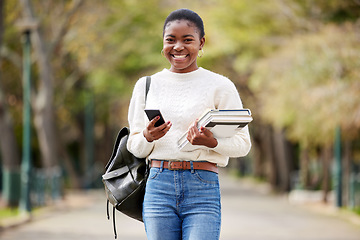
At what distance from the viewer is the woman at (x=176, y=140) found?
4.10 metres

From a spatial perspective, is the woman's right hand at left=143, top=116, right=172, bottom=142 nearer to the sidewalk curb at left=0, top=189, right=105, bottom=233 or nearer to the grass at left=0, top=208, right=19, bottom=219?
the sidewalk curb at left=0, top=189, right=105, bottom=233

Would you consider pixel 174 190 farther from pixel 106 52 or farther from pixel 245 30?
pixel 106 52

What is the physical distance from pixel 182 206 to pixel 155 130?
0.43m

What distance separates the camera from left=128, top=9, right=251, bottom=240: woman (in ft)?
13.5

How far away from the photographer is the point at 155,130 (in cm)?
401

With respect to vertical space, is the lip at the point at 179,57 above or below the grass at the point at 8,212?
above

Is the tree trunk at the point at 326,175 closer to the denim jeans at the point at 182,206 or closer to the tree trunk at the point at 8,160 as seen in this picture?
the tree trunk at the point at 8,160

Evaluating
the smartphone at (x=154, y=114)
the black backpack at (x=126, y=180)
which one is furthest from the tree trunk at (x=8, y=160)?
the smartphone at (x=154, y=114)

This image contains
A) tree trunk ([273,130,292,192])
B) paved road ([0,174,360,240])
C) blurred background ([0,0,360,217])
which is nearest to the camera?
paved road ([0,174,360,240])

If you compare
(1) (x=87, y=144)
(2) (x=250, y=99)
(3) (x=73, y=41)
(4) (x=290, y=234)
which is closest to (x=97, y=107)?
(1) (x=87, y=144)

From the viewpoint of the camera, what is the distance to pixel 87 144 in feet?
125

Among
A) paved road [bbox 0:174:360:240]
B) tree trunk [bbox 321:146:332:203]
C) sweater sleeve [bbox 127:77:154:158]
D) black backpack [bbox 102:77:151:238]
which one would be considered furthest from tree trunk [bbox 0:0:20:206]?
sweater sleeve [bbox 127:77:154:158]

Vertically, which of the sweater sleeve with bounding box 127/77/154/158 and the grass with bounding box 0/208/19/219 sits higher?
the sweater sleeve with bounding box 127/77/154/158

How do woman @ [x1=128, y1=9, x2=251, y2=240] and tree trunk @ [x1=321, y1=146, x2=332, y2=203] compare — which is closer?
woman @ [x1=128, y1=9, x2=251, y2=240]
